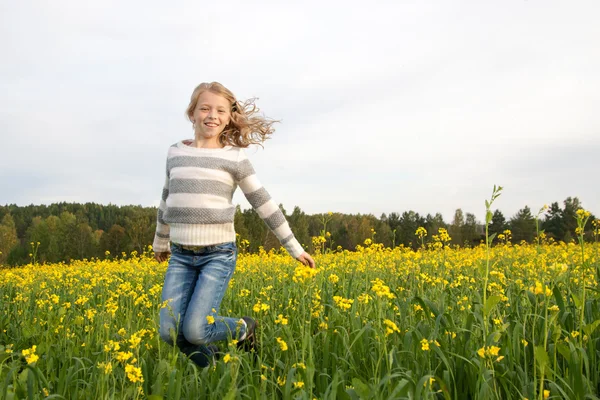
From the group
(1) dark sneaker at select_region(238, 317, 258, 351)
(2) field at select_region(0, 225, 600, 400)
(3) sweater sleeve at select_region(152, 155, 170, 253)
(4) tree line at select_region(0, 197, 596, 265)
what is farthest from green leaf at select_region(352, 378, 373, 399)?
(4) tree line at select_region(0, 197, 596, 265)

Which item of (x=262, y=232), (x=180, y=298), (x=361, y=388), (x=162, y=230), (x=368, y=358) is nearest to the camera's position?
(x=361, y=388)

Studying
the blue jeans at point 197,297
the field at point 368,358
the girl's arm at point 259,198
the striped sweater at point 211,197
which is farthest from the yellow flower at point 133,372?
the girl's arm at point 259,198

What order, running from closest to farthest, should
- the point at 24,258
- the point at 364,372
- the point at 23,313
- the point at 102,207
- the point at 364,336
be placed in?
1. the point at 364,372
2. the point at 364,336
3. the point at 23,313
4. the point at 24,258
5. the point at 102,207

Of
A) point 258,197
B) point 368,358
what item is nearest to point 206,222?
point 258,197

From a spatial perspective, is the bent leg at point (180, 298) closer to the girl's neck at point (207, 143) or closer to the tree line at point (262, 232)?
the girl's neck at point (207, 143)

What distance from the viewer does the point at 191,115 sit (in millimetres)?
3994

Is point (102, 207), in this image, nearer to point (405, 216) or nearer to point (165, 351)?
point (405, 216)

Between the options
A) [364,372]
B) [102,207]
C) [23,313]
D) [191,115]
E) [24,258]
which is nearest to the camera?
[364,372]

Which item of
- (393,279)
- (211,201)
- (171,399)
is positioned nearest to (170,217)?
(211,201)

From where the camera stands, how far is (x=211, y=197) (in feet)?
11.5

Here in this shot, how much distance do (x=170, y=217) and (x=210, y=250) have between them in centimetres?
40

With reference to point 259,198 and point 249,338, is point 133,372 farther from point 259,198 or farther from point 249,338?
point 259,198

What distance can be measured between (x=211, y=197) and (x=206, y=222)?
0.19 m

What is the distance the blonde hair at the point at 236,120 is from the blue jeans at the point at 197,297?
2.83 ft
